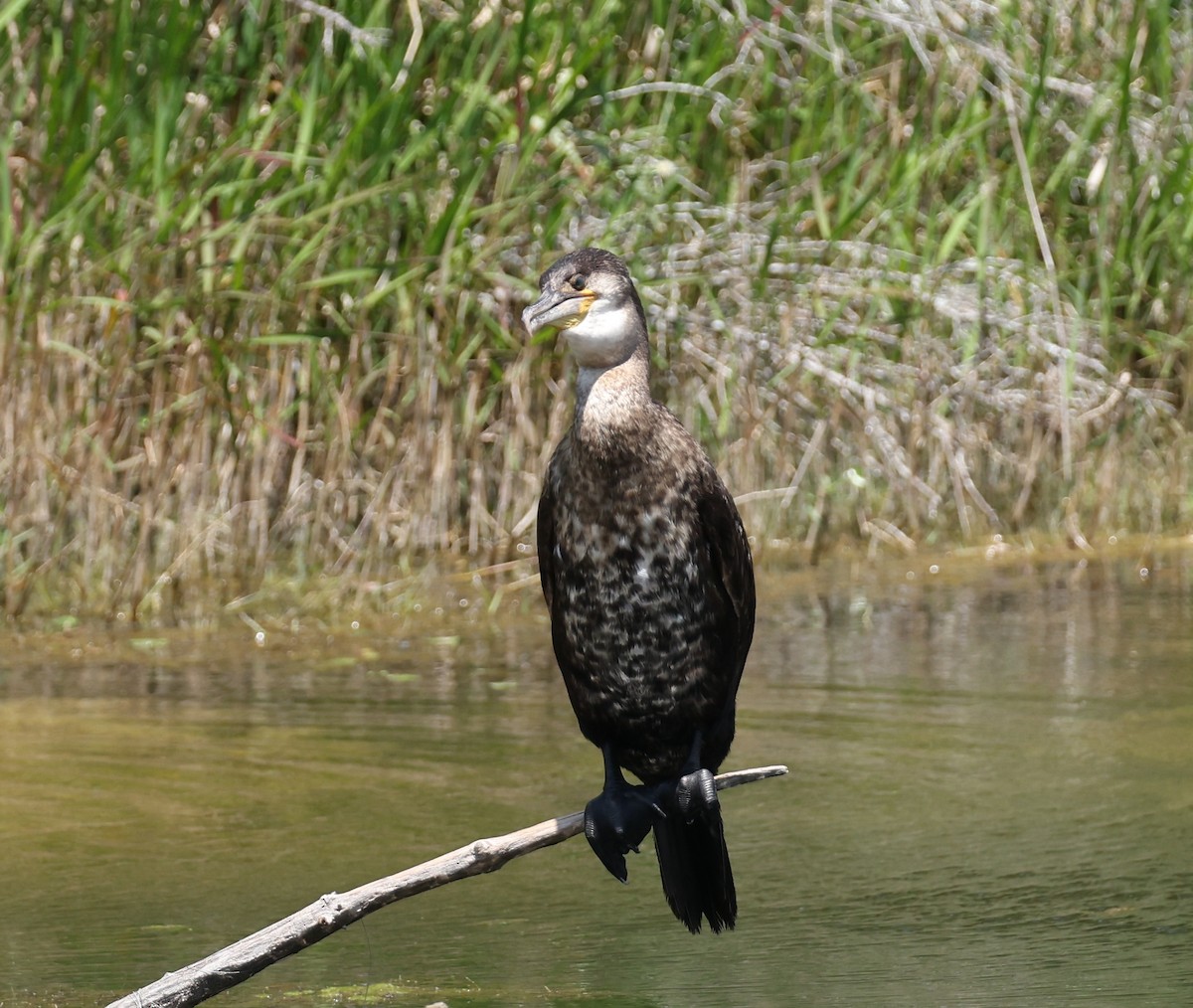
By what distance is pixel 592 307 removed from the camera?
278 centimetres

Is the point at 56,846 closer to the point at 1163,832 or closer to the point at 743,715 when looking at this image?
the point at 743,715

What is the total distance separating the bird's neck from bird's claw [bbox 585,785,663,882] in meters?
0.51

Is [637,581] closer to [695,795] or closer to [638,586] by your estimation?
[638,586]

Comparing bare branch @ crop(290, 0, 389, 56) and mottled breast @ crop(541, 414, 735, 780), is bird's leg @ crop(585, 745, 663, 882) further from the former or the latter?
bare branch @ crop(290, 0, 389, 56)

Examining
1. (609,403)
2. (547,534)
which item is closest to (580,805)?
(547,534)

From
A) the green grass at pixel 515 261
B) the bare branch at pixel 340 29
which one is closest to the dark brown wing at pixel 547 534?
the green grass at pixel 515 261

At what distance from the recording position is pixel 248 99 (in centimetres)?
618

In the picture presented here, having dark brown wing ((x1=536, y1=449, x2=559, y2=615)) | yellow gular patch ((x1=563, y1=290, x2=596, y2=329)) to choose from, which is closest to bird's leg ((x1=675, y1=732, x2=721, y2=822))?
dark brown wing ((x1=536, y1=449, x2=559, y2=615))

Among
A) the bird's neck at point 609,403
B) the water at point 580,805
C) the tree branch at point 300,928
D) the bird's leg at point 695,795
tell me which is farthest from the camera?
the water at point 580,805

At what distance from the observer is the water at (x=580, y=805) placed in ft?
10.5

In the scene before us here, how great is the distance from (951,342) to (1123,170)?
0.98 m

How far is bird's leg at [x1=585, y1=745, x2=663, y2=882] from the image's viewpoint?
2.83m

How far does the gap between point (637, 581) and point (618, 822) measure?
341 millimetres

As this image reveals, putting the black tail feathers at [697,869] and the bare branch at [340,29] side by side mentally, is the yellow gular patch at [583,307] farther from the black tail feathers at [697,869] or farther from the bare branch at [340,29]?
the bare branch at [340,29]
